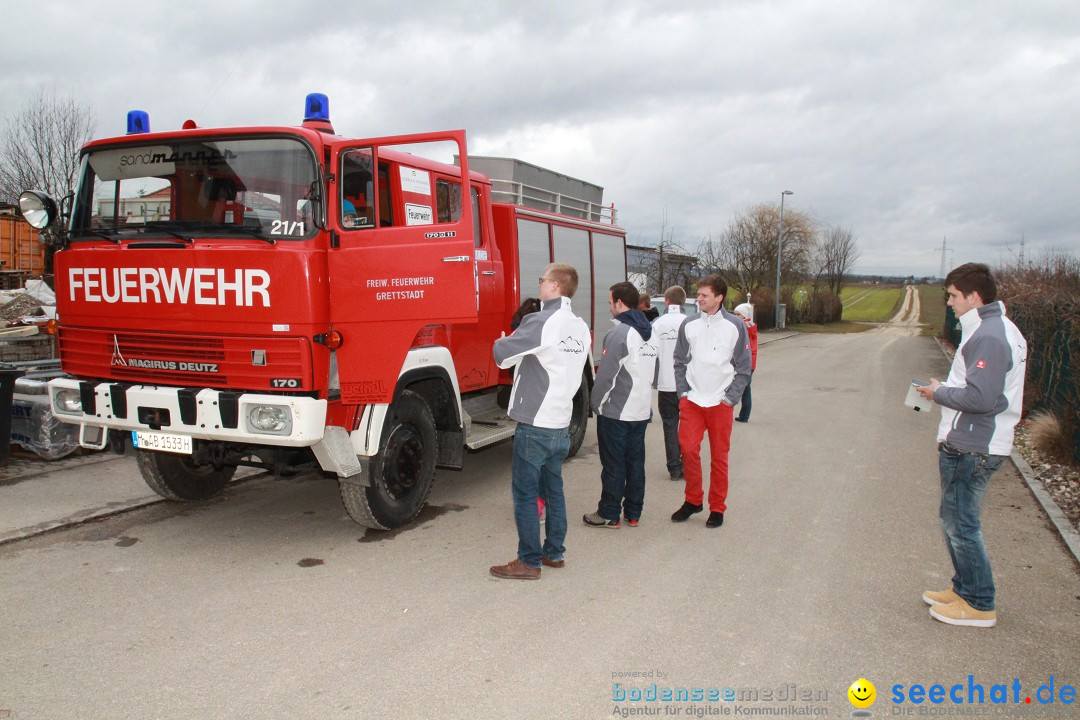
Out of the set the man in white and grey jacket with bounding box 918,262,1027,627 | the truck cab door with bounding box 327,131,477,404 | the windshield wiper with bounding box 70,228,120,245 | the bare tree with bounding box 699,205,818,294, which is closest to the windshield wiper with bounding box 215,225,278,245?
the truck cab door with bounding box 327,131,477,404

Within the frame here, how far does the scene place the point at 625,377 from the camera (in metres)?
5.42

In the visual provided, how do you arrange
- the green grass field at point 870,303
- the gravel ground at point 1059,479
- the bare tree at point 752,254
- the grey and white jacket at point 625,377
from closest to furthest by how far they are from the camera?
the grey and white jacket at point 625,377
the gravel ground at point 1059,479
the bare tree at point 752,254
the green grass field at point 870,303

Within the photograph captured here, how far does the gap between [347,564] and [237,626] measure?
38.6 inches

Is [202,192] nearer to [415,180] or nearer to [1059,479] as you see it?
[415,180]

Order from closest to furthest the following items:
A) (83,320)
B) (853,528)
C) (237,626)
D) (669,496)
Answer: (237,626) < (83,320) < (853,528) < (669,496)

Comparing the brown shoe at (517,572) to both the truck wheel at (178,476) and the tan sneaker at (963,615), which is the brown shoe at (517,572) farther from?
the truck wheel at (178,476)

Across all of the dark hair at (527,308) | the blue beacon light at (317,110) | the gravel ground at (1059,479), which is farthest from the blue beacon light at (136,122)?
the gravel ground at (1059,479)

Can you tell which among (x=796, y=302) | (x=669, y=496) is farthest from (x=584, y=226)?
(x=796, y=302)

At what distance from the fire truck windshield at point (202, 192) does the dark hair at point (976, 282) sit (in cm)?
364

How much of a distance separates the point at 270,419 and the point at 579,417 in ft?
13.4

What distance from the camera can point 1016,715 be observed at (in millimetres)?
3270

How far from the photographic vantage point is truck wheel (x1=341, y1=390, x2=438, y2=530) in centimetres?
521

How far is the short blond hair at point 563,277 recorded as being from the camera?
15.2ft

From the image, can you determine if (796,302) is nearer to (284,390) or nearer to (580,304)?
(580,304)
